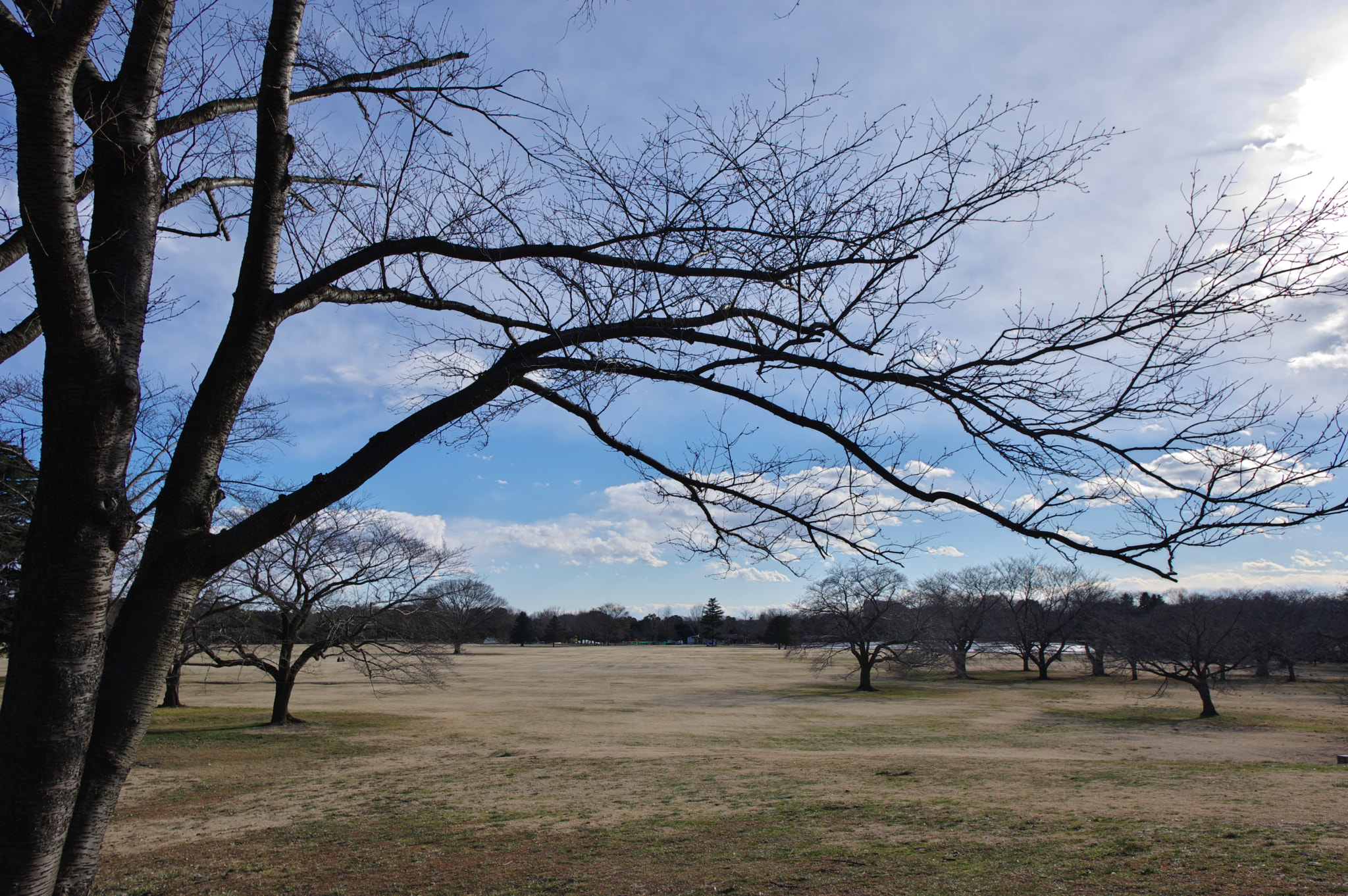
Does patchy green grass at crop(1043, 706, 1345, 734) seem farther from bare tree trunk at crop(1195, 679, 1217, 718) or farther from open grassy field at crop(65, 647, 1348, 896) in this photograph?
open grassy field at crop(65, 647, 1348, 896)

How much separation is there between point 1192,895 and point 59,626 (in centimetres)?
893

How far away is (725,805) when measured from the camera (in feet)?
40.5

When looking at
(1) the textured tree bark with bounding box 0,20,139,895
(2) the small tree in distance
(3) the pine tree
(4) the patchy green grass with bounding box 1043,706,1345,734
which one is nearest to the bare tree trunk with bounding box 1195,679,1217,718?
(4) the patchy green grass with bounding box 1043,706,1345,734

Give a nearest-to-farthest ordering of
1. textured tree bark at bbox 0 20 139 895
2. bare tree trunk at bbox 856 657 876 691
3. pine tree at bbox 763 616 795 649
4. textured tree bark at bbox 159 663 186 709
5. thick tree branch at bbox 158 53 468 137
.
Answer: textured tree bark at bbox 0 20 139 895 < thick tree branch at bbox 158 53 468 137 < textured tree bark at bbox 159 663 186 709 < bare tree trunk at bbox 856 657 876 691 < pine tree at bbox 763 616 795 649

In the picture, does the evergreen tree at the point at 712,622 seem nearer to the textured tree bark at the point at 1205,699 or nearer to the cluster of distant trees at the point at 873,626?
the cluster of distant trees at the point at 873,626

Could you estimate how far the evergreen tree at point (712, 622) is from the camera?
368ft

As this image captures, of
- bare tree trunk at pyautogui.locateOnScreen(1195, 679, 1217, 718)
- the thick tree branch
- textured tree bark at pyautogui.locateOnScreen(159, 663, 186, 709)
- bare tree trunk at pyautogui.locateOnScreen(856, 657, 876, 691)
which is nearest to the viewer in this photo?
the thick tree branch

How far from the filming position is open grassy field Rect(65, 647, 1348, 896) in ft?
25.5

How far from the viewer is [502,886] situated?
24.4ft

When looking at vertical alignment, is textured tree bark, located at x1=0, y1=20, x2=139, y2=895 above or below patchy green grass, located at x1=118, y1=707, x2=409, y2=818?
above

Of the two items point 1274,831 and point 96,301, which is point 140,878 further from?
point 1274,831

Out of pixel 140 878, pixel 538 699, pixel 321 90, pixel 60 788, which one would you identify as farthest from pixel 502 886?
pixel 538 699

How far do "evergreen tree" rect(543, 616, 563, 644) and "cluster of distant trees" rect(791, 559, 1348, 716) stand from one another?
2886 inches

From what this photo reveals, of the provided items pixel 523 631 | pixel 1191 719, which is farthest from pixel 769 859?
pixel 523 631
